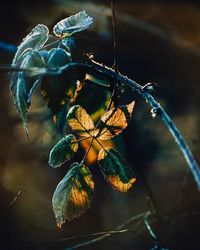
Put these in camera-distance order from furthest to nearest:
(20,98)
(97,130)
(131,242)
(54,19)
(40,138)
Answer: (54,19)
(40,138)
(131,242)
(97,130)
(20,98)

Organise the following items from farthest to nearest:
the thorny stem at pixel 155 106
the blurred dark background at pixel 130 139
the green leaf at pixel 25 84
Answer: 1. the blurred dark background at pixel 130 139
2. the green leaf at pixel 25 84
3. the thorny stem at pixel 155 106

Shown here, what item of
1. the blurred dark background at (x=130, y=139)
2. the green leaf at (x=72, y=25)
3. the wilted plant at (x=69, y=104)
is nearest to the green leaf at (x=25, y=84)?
the wilted plant at (x=69, y=104)

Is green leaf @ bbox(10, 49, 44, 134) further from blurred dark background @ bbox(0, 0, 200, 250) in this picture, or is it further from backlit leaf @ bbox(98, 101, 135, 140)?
blurred dark background @ bbox(0, 0, 200, 250)

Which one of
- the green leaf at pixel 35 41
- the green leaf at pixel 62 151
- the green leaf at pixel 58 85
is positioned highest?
the green leaf at pixel 35 41

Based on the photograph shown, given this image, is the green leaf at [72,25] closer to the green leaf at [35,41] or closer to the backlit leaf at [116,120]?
the green leaf at [35,41]

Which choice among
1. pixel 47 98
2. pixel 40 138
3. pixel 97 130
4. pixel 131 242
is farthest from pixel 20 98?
pixel 40 138

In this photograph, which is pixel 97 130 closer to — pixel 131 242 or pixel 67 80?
pixel 67 80
